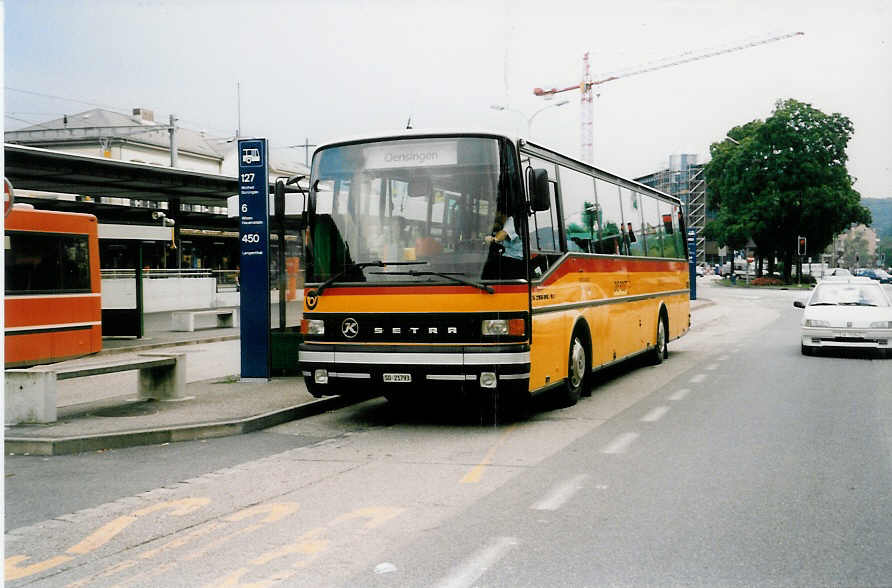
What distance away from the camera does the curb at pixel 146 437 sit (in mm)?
8453

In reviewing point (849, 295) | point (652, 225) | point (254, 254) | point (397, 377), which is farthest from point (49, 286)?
point (849, 295)

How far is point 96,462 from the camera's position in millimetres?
8070

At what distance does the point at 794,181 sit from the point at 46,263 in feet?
198

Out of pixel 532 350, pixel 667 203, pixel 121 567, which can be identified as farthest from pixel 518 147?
pixel 667 203

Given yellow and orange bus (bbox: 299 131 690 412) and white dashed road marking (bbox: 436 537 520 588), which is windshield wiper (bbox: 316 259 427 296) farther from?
white dashed road marking (bbox: 436 537 520 588)

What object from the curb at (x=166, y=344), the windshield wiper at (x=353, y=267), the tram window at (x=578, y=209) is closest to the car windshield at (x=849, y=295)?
the tram window at (x=578, y=209)

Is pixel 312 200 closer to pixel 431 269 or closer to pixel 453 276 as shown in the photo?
pixel 431 269

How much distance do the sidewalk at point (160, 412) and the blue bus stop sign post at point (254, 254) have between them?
43 centimetres

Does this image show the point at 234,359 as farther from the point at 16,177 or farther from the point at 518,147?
the point at 16,177

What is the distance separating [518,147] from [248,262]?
4.97 metres

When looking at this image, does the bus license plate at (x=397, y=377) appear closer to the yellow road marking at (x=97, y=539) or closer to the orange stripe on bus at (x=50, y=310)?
the yellow road marking at (x=97, y=539)

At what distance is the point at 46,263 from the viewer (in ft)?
52.6

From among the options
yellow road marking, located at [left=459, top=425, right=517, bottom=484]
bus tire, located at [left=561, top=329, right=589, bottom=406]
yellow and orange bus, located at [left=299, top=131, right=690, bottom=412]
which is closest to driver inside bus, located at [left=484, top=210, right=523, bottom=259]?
yellow and orange bus, located at [left=299, top=131, right=690, bottom=412]

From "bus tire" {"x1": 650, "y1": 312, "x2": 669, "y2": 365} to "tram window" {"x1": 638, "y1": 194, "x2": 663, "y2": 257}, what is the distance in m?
1.25
